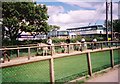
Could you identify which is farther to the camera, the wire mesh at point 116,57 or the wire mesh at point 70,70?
the wire mesh at point 116,57

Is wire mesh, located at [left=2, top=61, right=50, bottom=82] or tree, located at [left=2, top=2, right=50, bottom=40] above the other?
tree, located at [left=2, top=2, right=50, bottom=40]

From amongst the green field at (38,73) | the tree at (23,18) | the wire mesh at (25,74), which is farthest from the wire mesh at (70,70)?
the tree at (23,18)

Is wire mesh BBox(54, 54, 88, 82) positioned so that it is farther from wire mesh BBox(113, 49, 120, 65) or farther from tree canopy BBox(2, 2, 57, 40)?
tree canopy BBox(2, 2, 57, 40)

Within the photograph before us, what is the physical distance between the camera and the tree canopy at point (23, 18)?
2466cm

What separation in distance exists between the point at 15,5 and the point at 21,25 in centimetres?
207

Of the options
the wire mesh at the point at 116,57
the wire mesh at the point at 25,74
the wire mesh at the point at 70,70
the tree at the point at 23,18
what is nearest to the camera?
the wire mesh at the point at 70,70

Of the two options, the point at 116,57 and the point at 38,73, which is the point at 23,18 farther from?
the point at 38,73

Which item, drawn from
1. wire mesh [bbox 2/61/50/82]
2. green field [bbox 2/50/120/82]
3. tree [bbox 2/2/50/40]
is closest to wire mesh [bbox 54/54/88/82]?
green field [bbox 2/50/120/82]

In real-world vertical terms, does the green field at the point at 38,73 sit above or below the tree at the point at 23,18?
below

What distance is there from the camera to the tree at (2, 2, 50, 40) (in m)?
24.6

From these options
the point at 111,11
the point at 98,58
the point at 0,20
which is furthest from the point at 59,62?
the point at 111,11

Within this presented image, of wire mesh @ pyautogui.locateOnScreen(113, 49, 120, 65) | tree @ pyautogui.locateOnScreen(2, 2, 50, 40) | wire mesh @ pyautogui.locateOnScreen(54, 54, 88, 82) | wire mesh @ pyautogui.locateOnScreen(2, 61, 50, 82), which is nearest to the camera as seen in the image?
wire mesh @ pyautogui.locateOnScreen(54, 54, 88, 82)

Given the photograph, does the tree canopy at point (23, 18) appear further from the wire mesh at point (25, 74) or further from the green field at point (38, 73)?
the wire mesh at point (25, 74)

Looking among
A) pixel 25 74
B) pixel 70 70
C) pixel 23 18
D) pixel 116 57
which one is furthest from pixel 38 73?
pixel 23 18
